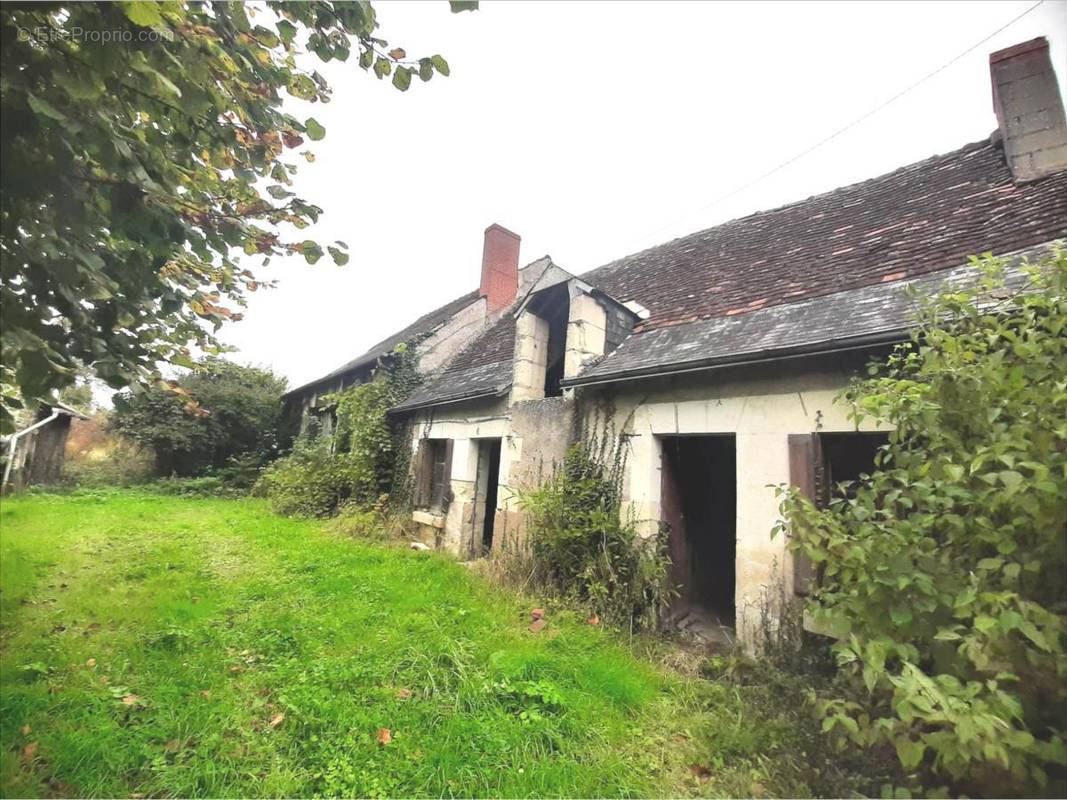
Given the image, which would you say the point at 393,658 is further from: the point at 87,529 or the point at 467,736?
the point at 87,529

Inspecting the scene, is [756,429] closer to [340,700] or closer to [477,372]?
[340,700]

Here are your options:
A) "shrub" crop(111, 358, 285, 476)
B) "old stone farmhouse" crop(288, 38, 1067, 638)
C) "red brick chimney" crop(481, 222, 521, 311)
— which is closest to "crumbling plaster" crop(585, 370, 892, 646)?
"old stone farmhouse" crop(288, 38, 1067, 638)

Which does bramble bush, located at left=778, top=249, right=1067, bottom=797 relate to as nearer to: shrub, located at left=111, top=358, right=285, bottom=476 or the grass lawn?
the grass lawn

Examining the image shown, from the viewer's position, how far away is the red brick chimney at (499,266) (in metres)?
14.0

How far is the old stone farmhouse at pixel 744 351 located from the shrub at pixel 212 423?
13.1 m

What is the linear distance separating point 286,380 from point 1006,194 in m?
24.0

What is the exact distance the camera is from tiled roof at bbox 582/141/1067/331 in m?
4.75

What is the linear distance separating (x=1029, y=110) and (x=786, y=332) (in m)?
4.59

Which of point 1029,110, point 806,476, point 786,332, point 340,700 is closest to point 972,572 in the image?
point 806,476

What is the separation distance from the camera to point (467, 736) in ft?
10.2

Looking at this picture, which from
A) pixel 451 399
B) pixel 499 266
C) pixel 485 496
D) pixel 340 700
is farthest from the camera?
pixel 499 266

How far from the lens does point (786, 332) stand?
4.69m

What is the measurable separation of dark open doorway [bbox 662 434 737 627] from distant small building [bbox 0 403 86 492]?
1753cm

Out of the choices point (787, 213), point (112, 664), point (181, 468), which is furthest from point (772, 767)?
point (181, 468)
